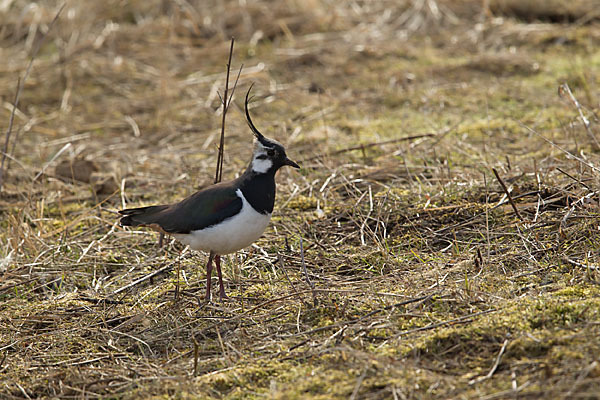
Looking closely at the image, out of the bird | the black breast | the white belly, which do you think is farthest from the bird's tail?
the black breast

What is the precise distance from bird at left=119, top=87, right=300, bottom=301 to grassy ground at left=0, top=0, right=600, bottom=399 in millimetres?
325

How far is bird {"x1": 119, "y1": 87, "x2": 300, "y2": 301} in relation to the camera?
162 inches

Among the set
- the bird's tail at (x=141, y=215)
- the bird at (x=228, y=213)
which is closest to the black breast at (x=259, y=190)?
the bird at (x=228, y=213)

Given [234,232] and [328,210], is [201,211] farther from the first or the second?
[328,210]

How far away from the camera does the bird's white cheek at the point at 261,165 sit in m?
4.33

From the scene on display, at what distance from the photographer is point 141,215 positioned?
4473 mm

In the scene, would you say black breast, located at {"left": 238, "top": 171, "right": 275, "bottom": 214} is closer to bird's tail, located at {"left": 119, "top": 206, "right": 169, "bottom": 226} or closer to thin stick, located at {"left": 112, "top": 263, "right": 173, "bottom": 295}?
bird's tail, located at {"left": 119, "top": 206, "right": 169, "bottom": 226}

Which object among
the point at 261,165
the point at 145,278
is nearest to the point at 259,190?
the point at 261,165

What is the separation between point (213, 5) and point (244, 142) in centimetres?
394

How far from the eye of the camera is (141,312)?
13.7 feet

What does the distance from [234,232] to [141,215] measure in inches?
27.7

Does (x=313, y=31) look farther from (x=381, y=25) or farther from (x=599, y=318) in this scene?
(x=599, y=318)

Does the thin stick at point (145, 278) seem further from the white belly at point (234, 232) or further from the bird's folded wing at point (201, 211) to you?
the white belly at point (234, 232)

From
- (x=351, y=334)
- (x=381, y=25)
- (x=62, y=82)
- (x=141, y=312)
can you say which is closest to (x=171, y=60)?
(x=62, y=82)
